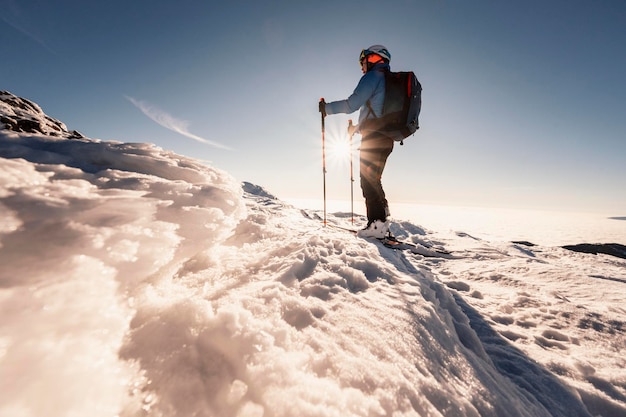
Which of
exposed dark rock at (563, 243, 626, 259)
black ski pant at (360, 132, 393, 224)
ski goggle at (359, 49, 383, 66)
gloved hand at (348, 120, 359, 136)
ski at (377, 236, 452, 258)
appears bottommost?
exposed dark rock at (563, 243, 626, 259)

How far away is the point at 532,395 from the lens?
4.97ft

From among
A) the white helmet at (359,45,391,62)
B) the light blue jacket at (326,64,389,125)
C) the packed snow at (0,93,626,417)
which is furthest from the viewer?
the white helmet at (359,45,391,62)

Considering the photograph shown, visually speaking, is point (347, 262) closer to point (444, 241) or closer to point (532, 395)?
point (532, 395)

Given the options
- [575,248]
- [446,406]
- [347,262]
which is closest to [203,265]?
[347,262]

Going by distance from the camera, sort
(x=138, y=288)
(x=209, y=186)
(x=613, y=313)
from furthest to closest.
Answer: (x=613, y=313) → (x=209, y=186) → (x=138, y=288)

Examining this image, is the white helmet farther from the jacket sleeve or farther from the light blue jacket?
the jacket sleeve

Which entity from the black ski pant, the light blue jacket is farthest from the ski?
the light blue jacket

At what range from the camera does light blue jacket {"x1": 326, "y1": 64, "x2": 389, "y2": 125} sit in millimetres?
4645

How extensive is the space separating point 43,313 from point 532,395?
2358mm

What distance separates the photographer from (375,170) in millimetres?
4996

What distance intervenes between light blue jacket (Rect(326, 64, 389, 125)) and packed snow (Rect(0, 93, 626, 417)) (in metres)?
3.30

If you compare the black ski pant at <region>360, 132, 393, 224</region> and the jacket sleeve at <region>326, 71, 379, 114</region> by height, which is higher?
the jacket sleeve at <region>326, 71, 379, 114</region>

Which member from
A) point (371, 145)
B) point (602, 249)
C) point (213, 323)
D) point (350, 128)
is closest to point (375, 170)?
point (371, 145)

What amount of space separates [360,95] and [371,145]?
0.93 m
